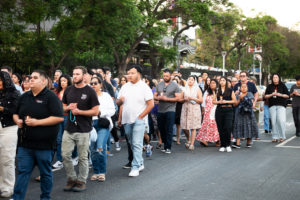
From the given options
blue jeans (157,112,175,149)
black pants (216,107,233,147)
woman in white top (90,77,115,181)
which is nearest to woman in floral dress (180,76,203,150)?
black pants (216,107,233,147)

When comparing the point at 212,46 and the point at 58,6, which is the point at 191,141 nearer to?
the point at 58,6

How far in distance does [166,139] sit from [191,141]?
3.59 feet

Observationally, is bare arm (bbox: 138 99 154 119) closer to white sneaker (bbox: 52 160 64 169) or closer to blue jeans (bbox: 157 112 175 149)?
white sneaker (bbox: 52 160 64 169)

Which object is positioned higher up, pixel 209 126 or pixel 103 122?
pixel 103 122

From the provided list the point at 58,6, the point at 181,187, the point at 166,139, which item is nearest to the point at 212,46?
the point at 58,6

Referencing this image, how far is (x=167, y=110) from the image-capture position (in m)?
10.7

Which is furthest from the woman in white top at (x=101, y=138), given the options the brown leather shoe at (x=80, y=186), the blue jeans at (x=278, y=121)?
the blue jeans at (x=278, y=121)

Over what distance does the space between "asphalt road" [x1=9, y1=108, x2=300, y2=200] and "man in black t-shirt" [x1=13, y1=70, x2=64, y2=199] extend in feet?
3.09

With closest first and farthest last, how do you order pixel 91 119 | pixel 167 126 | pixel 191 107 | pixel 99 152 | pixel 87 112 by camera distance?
→ pixel 87 112
pixel 91 119
pixel 99 152
pixel 167 126
pixel 191 107

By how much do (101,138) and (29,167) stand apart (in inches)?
83.3

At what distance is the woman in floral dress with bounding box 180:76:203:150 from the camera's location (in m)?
11.7

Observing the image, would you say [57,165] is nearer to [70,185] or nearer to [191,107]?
[70,185]

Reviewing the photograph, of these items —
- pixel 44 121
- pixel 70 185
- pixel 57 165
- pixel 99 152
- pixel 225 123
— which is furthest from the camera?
pixel 225 123

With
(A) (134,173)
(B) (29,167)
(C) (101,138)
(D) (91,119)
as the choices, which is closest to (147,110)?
(C) (101,138)
